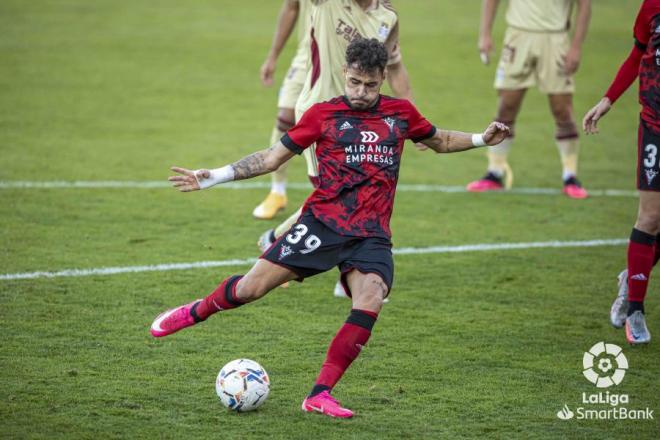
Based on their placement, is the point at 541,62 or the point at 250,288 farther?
the point at 541,62

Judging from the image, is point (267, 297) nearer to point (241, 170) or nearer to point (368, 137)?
point (241, 170)

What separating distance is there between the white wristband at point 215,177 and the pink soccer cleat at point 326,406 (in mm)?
1337

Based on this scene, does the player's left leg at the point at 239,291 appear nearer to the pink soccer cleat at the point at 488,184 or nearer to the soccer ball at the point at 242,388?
the soccer ball at the point at 242,388

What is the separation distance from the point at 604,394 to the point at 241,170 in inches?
100

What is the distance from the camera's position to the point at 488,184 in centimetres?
1202

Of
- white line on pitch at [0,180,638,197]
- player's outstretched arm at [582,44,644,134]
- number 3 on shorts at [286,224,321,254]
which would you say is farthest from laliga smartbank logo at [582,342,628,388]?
white line on pitch at [0,180,638,197]

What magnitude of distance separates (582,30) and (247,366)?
287 inches

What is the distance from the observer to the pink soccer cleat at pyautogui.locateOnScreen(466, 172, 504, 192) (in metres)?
12.0

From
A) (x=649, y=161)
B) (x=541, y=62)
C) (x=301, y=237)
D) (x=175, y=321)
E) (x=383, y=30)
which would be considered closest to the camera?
(x=301, y=237)

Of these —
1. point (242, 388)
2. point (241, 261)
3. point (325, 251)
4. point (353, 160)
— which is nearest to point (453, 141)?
point (353, 160)

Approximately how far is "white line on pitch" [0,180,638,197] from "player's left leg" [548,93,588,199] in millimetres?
219

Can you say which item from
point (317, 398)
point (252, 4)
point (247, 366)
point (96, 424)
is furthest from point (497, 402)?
point (252, 4)

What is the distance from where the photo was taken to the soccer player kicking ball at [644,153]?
Answer: 687 cm

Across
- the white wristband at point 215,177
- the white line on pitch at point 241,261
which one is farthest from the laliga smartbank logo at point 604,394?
the white line on pitch at point 241,261
